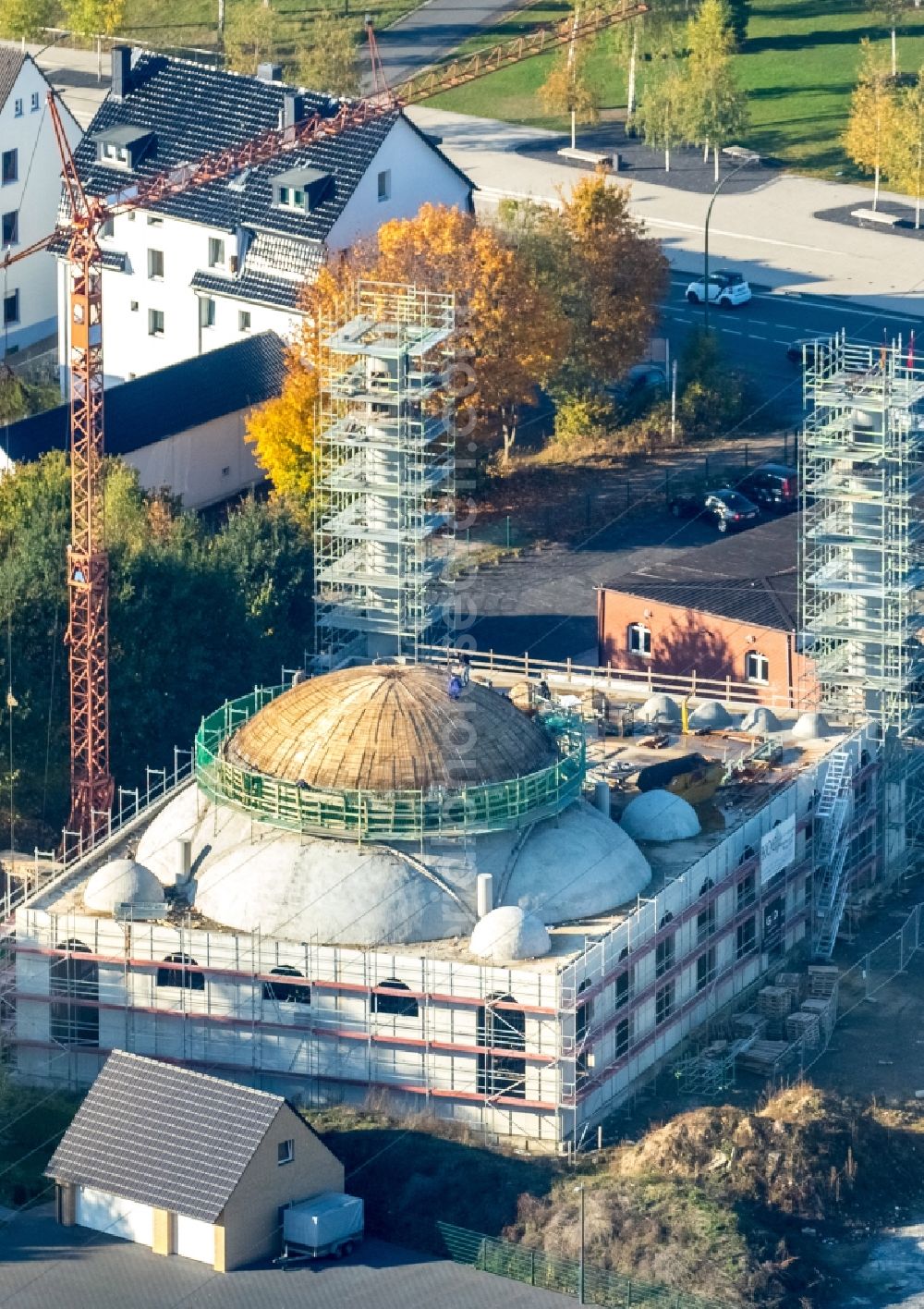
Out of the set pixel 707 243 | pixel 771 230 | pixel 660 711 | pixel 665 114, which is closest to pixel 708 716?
pixel 660 711

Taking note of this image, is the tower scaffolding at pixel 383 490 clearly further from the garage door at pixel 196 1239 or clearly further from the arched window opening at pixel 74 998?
the garage door at pixel 196 1239

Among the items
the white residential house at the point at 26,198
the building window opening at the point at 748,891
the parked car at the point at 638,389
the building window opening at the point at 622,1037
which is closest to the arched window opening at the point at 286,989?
the building window opening at the point at 622,1037

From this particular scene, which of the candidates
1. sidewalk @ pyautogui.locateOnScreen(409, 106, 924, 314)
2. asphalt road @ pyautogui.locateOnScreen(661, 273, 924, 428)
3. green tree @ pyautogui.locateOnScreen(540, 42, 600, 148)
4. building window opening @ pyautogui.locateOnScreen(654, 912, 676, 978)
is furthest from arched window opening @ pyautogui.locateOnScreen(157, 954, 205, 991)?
green tree @ pyautogui.locateOnScreen(540, 42, 600, 148)

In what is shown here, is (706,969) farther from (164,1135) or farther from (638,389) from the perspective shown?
(638,389)

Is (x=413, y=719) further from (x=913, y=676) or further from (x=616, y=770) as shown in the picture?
(x=913, y=676)

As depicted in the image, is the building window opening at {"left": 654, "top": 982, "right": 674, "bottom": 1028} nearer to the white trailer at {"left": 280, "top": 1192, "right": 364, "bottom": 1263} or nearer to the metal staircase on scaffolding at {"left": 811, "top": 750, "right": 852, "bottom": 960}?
the metal staircase on scaffolding at {"left": 811, "top": 750, "right": 852, "bottom": 960}

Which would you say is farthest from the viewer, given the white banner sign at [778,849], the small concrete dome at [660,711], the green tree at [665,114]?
the green tree at [665,114]

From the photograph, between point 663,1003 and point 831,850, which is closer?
point 663,1003
